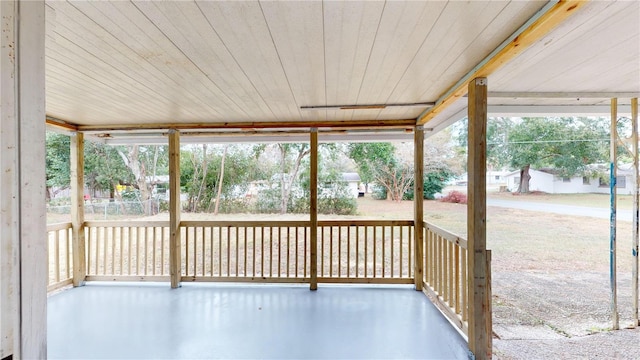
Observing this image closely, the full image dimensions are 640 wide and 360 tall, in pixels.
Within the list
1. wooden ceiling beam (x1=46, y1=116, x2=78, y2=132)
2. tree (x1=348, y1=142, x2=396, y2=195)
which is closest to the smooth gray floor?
wooden ceiling beam (x1=46, y1=116, x2=78, y2=132)

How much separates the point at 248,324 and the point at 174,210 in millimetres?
1845

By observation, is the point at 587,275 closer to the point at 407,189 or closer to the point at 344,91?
the point at 407,189

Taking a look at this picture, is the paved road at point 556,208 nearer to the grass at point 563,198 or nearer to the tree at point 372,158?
the grass at point 563,198

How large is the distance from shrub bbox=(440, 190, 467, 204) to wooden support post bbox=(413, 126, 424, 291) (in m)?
4.44

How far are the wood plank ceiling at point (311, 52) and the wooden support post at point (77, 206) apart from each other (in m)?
1.05

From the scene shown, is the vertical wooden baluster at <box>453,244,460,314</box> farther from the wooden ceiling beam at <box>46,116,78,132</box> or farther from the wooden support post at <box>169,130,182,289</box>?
the wooden ceiling beam at <box>46,116,78,132</box>

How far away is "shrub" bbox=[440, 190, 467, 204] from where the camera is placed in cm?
730

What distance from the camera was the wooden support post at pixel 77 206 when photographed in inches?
144

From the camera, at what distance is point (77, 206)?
372cm

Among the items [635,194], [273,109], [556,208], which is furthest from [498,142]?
[273,109]

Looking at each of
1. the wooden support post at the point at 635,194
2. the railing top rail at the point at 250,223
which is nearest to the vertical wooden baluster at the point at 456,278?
the wooden support post at the point at 635,194

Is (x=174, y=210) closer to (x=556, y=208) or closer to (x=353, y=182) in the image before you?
(x=353, y=182)

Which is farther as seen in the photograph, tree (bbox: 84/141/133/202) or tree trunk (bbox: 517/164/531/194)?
tree (bbox: 84/141/133/202)

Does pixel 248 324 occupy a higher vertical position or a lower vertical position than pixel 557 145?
lower
